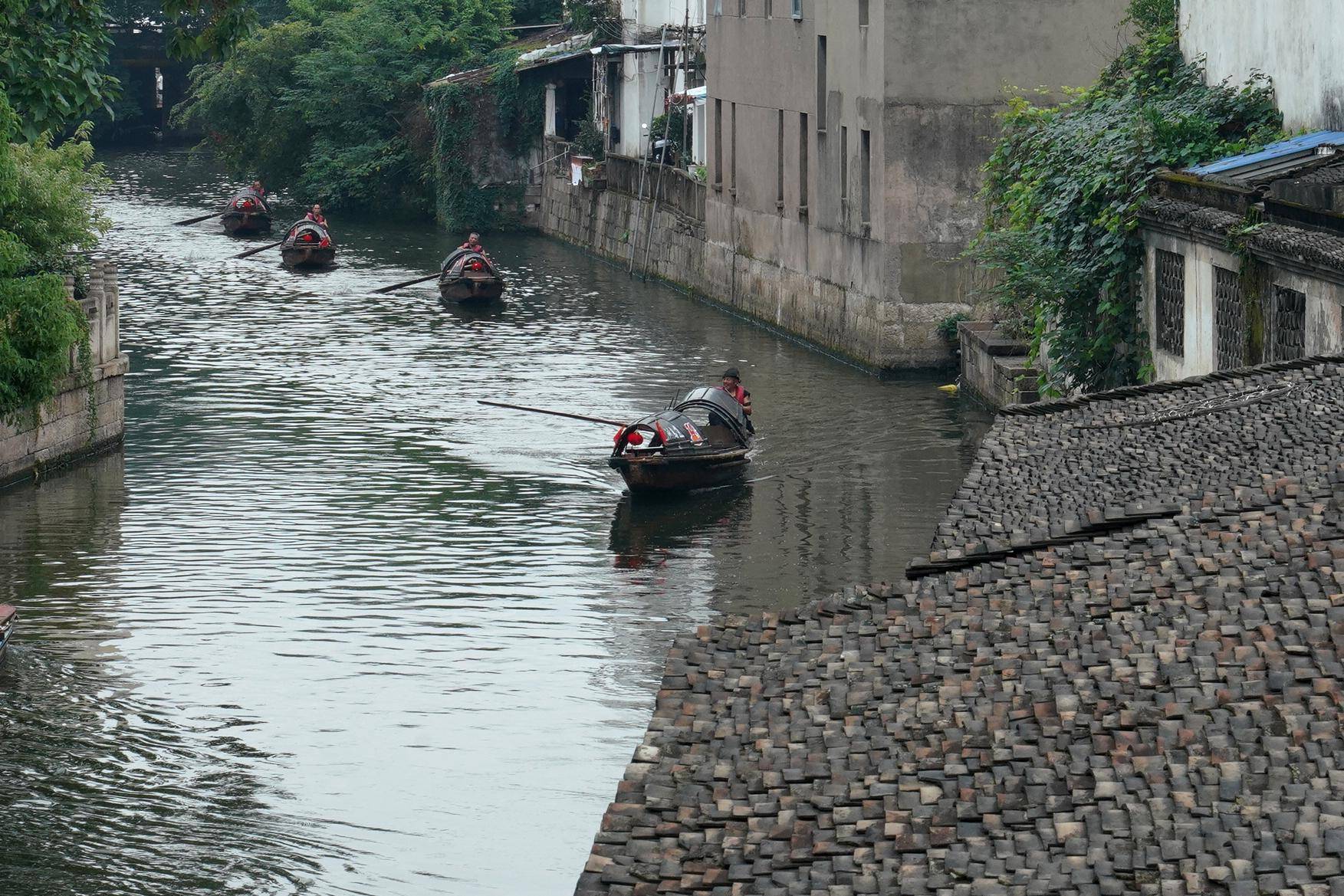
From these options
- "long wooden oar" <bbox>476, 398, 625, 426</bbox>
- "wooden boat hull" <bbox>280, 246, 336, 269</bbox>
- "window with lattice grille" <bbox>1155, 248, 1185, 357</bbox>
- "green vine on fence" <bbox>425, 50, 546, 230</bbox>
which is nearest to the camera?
"window with lattice grille" <bbox>1155, 248, 1185, 357</bbox>

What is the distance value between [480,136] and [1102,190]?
41.4 meters

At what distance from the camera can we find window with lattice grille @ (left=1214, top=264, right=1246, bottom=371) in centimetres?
2209

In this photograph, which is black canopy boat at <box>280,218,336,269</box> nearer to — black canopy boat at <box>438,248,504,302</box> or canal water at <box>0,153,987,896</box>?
black canopy boat at <box>438,248,504,302</box>

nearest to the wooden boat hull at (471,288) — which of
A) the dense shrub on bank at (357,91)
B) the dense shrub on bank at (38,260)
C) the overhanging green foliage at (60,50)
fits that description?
the dense shrub on bank at (38,260)

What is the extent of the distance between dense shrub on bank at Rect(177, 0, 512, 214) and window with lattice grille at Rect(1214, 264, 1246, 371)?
155ft

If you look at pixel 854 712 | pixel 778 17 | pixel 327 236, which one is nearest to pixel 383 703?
pixel 854 712

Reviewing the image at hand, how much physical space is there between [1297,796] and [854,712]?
8.66ft

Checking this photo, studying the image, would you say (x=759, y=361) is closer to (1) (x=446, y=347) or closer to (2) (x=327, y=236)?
(1) (x=446, y=347)

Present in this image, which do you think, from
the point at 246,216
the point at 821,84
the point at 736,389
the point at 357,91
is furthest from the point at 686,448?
the point at 357,91

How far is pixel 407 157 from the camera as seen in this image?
68375 mm

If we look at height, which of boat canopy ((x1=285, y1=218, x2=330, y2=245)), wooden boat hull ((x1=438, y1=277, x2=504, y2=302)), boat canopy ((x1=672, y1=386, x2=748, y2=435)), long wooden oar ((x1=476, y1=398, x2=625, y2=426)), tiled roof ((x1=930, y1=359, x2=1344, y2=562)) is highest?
boat canopy ((x1=285, y1=218, x2=330, y2=245))

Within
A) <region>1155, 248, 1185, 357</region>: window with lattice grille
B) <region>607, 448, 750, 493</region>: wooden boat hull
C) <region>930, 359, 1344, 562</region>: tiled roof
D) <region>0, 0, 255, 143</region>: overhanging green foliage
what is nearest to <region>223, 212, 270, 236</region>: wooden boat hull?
<region>607, 448, 750, 493</region>: wooden boat hull

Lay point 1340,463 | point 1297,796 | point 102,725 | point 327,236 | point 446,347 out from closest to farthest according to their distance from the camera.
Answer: point 1297,796 → point 1340,463 → point 102,725 → point 446,347 → point 327,236

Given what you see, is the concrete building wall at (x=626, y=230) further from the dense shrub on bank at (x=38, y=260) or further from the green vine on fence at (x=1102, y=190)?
the dense shrub on bank at (x=38, y=260)
